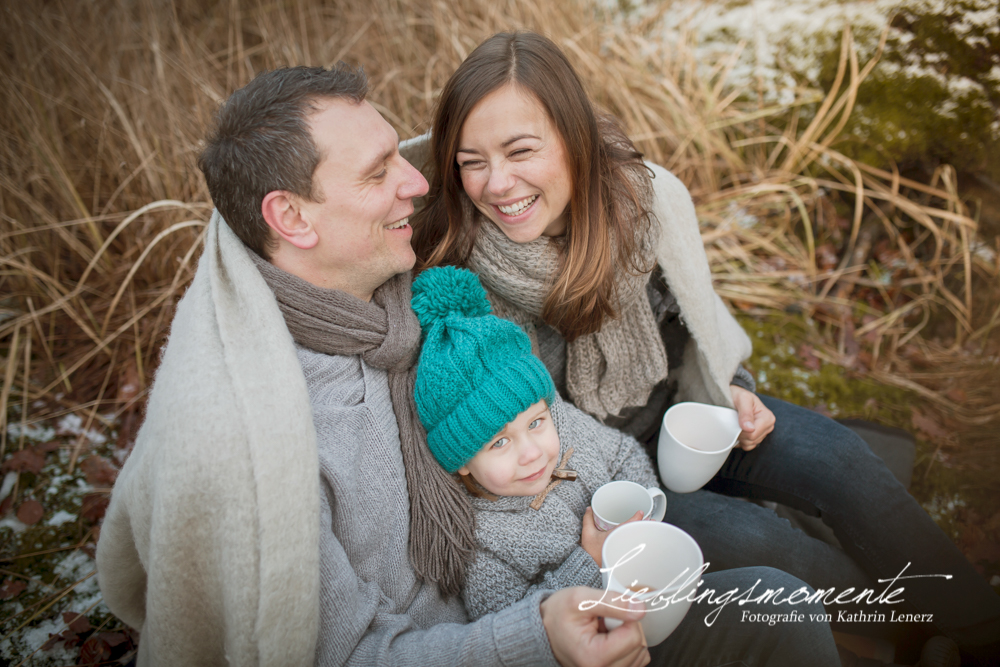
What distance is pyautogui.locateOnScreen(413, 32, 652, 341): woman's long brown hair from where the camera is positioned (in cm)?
205

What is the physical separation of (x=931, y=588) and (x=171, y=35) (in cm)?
577

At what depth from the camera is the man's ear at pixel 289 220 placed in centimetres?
175

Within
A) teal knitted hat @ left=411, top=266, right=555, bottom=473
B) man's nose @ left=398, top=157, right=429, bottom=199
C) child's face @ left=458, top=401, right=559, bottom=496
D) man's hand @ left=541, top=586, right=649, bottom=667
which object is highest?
man's nose @ left=398, top=157, right=429, bottom=199

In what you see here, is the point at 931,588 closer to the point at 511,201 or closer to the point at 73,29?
the point at 511,201

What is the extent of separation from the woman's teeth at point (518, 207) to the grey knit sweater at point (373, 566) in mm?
791

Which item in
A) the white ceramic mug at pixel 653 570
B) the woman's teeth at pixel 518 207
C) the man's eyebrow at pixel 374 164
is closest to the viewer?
the white ceramic mug at pixel 653 570

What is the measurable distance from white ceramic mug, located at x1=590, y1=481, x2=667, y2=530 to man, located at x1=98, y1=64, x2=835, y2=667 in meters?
0.36

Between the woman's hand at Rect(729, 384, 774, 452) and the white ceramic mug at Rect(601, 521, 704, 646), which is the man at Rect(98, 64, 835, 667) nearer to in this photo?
the white ceramic mug at Rect(601, 521, 704, 646)

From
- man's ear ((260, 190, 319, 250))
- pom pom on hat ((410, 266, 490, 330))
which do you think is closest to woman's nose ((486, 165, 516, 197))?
pom pom on hat ((410, 266, 490, 330))

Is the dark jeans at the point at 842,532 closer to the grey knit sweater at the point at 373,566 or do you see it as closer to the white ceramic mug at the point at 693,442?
the white ceramic mug at the point at 693,442

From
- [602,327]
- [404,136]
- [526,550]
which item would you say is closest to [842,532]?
[602,327]

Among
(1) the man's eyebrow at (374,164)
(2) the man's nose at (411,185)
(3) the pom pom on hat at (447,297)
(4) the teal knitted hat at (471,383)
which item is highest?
(1) the man's eyebrow at (374,164)

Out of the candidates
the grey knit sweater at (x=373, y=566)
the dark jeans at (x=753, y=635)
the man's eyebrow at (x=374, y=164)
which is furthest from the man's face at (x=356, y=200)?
the dark jeans at (x=753, y=635)

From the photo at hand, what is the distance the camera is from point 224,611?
149cm
